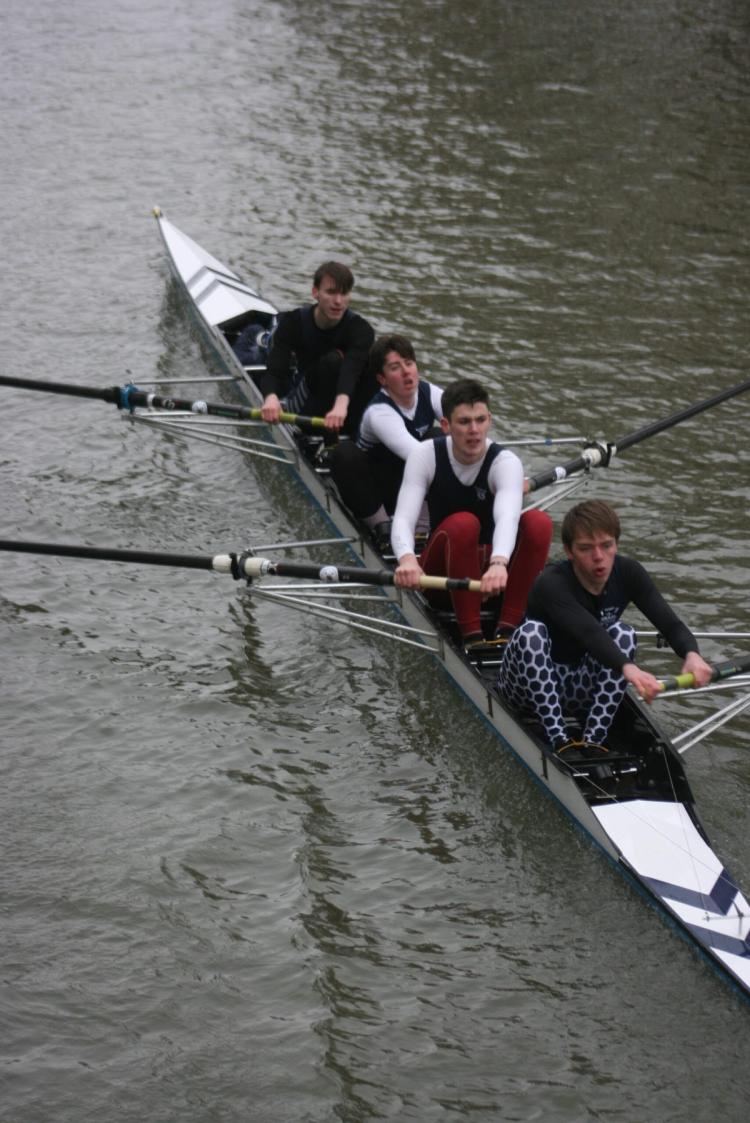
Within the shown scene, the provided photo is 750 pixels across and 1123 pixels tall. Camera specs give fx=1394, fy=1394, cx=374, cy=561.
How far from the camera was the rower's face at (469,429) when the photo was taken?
25.7ft

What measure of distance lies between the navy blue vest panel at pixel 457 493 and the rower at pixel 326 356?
205 centimetres

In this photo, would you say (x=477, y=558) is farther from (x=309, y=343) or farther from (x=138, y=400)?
(x=138, y=400)

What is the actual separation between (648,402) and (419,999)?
25.1 feet

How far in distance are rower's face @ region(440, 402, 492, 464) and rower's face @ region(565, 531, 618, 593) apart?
1.19m

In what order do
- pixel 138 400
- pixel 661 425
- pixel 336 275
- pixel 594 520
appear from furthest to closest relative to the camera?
pixel 138 400 → pixel 336 275 → pixel 661 425 → pixel 594 520

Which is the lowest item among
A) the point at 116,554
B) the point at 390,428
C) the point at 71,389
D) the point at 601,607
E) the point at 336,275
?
the point at 116,554

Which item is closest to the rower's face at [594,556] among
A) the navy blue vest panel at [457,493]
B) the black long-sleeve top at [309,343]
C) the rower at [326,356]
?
the navy blue vest panel at [457,493]

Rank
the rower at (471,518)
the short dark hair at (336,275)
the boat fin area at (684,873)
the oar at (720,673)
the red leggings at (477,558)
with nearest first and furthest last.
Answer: the boat fin area at (684,873) < the oar at (720,673) < the rower at (471,518) < the red leggings at (477,558) < the short dark hair at (336,275)

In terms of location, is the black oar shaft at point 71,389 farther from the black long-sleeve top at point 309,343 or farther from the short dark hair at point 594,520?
the short dark hair at point 594,520

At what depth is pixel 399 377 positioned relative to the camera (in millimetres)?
9102

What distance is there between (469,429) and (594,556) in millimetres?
1402

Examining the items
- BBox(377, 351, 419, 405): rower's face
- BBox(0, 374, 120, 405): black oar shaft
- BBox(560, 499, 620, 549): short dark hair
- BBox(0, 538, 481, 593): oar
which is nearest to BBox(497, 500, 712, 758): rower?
BBox(560, 499, 620, 549): short dark hair

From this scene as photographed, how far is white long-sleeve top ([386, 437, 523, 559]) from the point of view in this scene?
317 inches

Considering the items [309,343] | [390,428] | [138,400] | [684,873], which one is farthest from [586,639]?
[138,400]
